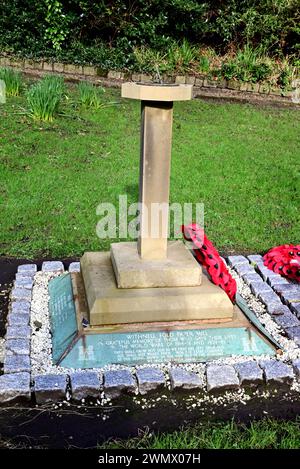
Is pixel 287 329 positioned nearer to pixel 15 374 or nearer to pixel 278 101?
pixel 15 374

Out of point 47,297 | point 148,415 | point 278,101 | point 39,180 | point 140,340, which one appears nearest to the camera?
point 148,415

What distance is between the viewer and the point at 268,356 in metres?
4.29

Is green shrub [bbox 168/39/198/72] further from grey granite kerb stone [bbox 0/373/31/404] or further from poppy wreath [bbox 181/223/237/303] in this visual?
grey granite kerb stone [bbox 0/373/31/404]

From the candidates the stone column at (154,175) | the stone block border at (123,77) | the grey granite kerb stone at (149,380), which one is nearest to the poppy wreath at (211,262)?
the stone column at (154,175)

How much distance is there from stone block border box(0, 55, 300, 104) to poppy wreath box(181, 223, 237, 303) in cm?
723

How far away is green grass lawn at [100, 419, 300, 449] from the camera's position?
3.37m

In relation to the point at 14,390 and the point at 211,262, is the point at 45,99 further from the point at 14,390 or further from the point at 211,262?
the point at 14,390

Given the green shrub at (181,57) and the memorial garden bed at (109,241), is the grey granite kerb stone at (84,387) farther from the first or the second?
the green shrub at (181,57)

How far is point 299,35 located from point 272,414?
9930 millimetres

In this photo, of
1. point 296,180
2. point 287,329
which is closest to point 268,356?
point 287,329

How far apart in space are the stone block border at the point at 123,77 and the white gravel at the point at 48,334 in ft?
22.2

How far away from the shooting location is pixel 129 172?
8.09m

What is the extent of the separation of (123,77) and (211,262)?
7.68m

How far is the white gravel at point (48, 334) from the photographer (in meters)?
4.09
